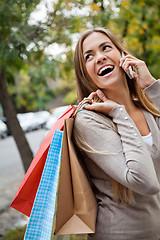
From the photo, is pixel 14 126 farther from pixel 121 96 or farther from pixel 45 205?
pixel 45 205

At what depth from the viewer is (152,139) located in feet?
4.99

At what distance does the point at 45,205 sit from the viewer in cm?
127

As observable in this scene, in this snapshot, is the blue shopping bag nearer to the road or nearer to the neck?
the neck

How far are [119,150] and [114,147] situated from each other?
28 mm

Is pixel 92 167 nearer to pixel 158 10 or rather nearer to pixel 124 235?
pixel 124 235

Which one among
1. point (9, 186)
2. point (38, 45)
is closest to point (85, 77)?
point (38, 45)

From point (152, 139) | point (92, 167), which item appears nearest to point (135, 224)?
point (92, 167)

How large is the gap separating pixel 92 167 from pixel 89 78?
55cm

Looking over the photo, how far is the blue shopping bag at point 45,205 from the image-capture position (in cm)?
124

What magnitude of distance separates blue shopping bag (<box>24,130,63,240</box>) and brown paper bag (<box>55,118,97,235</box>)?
3 centimetres

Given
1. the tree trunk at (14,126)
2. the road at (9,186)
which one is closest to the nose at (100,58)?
the tree trunk at (14,126)

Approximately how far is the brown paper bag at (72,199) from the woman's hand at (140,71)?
584 millimetres

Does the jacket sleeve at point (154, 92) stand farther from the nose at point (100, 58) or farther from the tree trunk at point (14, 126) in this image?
the tree trunk at point (14, 126)

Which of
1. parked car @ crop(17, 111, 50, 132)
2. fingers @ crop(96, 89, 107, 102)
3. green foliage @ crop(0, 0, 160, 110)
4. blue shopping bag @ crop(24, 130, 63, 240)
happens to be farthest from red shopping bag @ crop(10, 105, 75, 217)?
parked car @ crop(17, 111, 50, 132)
